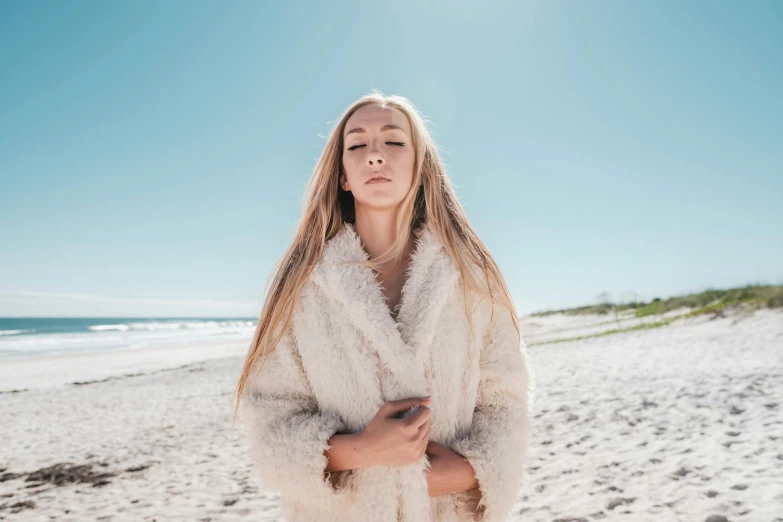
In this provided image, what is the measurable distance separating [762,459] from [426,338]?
4.32 meters

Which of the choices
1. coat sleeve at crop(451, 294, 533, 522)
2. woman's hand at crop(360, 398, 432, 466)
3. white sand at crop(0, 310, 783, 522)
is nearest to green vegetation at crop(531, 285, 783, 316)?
white sand at crop(0, 310, 783, 522)

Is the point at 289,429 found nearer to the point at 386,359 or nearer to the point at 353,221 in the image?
the point at 386,359

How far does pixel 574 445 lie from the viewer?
17.4 feet

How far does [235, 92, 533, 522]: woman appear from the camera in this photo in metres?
1.45

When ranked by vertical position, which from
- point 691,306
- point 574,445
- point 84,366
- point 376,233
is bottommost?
point 84,366

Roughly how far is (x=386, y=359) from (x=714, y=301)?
24.6 metres

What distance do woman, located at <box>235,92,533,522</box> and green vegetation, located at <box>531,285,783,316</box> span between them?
1579 centimetres

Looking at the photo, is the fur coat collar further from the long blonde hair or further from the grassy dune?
the grassy dune

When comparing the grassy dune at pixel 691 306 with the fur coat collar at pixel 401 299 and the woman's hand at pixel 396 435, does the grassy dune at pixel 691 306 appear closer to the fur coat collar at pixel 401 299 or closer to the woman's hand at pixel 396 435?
the fur coat collar at pixel 401 299

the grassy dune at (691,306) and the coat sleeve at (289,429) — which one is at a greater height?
the coat sleeve at (289,429)

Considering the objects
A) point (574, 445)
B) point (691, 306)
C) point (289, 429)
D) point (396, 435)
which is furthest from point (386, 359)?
point (691, 306)

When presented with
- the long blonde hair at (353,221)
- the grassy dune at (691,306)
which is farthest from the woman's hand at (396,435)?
the grassy dune at (691,306)

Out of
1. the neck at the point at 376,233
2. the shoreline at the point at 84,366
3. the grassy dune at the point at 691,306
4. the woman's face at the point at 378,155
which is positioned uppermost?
the woman's face at the point at 378,155

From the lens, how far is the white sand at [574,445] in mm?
3881
